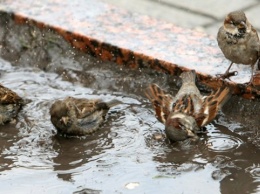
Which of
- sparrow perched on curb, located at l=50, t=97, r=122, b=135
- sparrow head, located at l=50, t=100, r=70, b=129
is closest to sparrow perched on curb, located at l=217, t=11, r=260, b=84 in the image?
sparrow perched on curb, located at l=50, t=97, r=122, b=135

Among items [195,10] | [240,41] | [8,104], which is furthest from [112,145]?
[195,10]

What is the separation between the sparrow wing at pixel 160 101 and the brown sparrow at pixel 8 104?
3.61ft

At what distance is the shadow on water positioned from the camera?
5.63m

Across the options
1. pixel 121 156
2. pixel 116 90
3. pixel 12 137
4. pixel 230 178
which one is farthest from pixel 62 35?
pixel 230 178

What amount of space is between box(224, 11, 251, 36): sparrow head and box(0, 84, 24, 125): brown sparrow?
6.02 feet

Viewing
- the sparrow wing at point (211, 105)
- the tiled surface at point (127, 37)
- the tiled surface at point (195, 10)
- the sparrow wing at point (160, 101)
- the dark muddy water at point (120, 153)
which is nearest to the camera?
the dark muddy water at point (120, 153)

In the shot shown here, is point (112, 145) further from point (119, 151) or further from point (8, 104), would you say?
point (8, 104)

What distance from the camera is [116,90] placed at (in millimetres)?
7160

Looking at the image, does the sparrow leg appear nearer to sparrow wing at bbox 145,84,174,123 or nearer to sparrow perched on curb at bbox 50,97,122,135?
sparrow wing at bbox 145,84,174,123

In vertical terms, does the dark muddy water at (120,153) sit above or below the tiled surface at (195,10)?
below

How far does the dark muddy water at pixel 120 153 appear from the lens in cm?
561

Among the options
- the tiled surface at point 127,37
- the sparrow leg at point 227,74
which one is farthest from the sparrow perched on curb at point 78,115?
the sparrow leg at point 227,74

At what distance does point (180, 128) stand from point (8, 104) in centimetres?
154

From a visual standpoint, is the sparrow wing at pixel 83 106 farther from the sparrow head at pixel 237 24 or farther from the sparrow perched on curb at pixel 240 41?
the sparrow head at pixel 237 24
